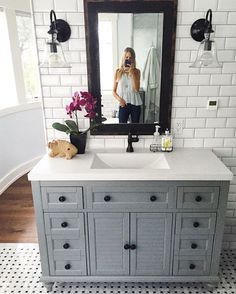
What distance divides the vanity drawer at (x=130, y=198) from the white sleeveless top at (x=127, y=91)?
0.67 meters

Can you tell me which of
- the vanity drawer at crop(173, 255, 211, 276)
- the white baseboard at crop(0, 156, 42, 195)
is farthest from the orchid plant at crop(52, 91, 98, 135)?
the white baseboard at crop(0, 156, 42, 195)

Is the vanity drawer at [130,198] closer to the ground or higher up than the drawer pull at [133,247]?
higher up

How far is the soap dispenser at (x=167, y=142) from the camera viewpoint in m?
1.93

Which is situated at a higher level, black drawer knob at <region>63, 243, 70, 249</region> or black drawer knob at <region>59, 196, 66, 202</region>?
black drawer knob at <region>59, 196, 66, 202</region>

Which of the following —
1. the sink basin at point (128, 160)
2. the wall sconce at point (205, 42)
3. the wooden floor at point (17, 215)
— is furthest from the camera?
the wooden floor at point (17, 215)

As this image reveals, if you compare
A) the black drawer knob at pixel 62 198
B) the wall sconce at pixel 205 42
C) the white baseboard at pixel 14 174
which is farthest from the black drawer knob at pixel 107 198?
the white baseboard at pixel 14 174

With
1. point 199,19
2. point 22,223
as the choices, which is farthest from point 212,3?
point 22,223

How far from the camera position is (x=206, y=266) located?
5.91 ft

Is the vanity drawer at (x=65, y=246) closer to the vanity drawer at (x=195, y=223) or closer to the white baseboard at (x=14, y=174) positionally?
the vanity drawer at (x=195, y=223)

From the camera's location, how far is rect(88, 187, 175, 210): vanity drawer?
162 cm

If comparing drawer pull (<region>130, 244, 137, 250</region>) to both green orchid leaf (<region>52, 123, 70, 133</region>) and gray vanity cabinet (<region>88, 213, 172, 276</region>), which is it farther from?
green orchid leaf (<region>52, 123, 70, 133</region>)

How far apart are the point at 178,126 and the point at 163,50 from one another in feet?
1.83

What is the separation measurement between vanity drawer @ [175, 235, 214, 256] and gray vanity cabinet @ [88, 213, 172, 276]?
7 cm

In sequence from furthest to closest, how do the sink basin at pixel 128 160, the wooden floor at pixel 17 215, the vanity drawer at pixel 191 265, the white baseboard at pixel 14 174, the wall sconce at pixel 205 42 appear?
the white baseboard at pixel 14 174 < the wooden floor at pixel 17 215 < the sink basin at pixel 128 160 < the vanity drawer at pixel 191 265 < the wall sconce at pixel 205 42
